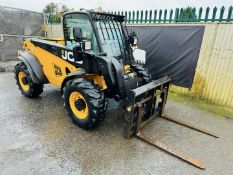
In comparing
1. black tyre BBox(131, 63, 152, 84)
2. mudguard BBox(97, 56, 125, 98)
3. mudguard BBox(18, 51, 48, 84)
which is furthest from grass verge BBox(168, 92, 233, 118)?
mudguard BBox(18, 51, 48, 84)

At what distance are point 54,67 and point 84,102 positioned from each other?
1377 mm

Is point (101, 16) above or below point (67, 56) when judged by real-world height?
above

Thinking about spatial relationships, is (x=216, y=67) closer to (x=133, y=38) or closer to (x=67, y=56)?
(x=133, y=38)

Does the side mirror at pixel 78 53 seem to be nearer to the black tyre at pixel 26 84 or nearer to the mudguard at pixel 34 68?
the mudguard at pixel 34 68

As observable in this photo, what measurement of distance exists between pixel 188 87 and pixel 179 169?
11.9 ft

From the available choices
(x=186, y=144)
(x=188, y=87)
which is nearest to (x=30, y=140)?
(x=186, y=144)

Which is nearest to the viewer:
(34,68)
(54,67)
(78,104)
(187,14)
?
(78,104)

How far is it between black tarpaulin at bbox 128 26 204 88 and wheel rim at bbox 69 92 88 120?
3.61 meters

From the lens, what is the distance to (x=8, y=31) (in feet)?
31.7

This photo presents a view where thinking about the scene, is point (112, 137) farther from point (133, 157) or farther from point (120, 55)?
point (120, 55)

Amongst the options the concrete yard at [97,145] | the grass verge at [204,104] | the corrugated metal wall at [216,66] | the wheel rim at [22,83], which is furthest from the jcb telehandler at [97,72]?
the corrugated metal wall at [216,66]

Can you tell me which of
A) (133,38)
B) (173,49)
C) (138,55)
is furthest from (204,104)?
(133,38)

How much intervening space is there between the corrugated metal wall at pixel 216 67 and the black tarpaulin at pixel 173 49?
0.65 ft

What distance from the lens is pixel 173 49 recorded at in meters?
6.32
